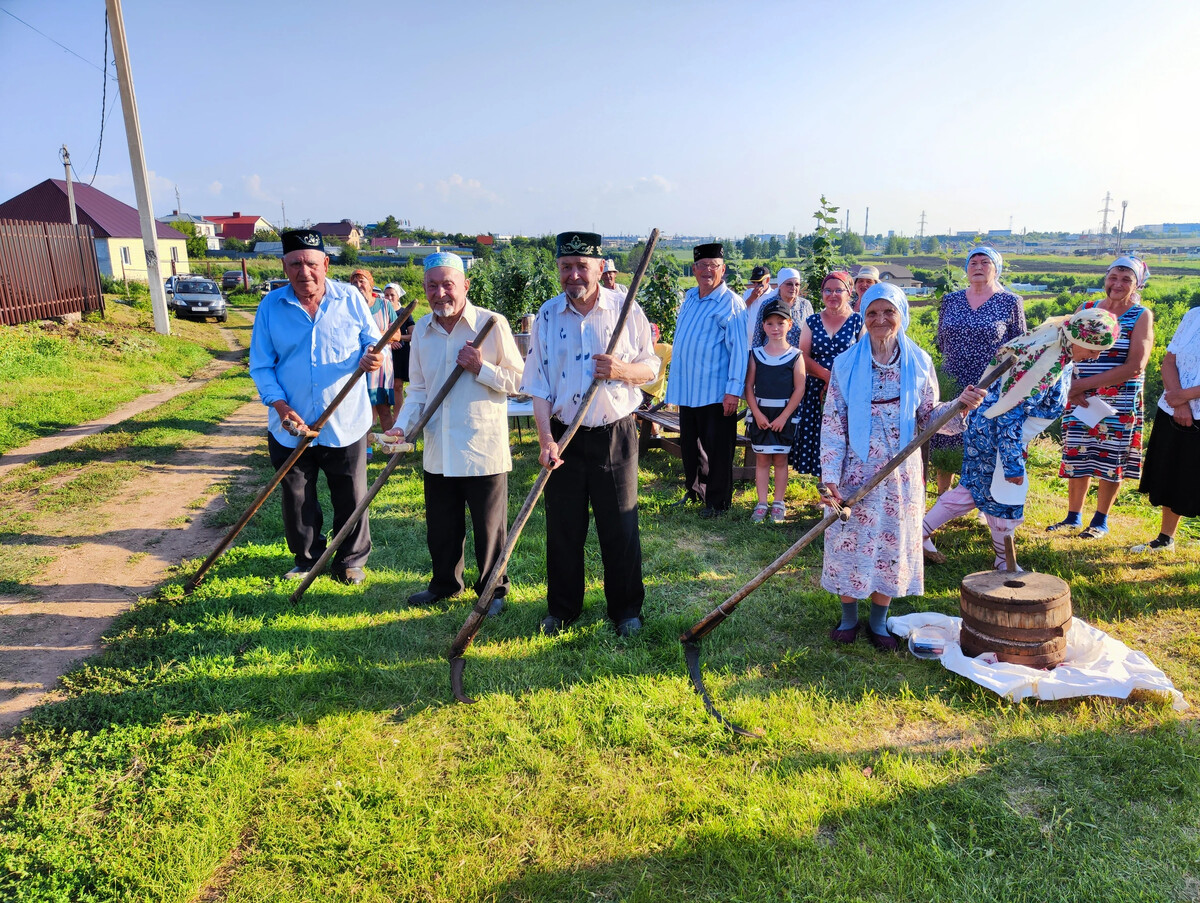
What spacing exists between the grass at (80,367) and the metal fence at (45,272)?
0.47 metres

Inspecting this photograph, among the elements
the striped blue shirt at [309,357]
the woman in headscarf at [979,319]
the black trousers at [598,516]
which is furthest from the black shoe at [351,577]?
the woman in headscarf at [979,319]

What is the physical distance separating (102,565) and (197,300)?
2068 cm

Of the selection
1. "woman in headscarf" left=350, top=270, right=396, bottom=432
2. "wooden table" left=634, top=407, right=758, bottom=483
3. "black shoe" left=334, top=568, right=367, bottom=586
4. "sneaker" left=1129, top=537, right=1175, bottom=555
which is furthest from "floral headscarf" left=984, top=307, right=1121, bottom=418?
"woman in headscarf" left=350, top=270, right=396, bottom=432

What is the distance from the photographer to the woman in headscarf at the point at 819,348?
572 centimetres

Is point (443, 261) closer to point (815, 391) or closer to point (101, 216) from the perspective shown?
point (815, 391)

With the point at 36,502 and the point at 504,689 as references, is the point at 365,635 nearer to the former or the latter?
the point at 504,689

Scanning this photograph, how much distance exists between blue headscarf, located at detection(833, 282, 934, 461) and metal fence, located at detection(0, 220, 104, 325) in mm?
15173

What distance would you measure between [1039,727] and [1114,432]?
2.97 meters

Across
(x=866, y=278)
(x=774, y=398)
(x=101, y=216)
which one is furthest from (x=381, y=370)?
(x=101, y=216)

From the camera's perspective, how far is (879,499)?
3770 mm

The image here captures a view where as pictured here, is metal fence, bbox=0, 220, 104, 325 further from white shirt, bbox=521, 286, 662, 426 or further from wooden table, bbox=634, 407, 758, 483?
white shirt, bbox=521, 286, 662, 426

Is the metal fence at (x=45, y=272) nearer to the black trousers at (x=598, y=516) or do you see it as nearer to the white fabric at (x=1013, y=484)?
the black trousers at (x=598, y=516)

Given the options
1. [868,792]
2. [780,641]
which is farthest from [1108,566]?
[868,792]

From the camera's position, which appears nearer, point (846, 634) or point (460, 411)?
point (846, 634)
